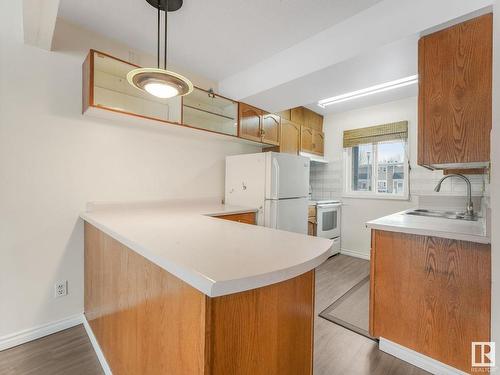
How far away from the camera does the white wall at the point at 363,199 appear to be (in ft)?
10.2

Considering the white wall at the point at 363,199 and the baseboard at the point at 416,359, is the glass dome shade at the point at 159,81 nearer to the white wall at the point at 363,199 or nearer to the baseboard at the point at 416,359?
the baseboard at the point at 416,359

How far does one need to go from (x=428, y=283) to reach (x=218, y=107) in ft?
8.05

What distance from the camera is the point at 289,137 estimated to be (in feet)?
11.1

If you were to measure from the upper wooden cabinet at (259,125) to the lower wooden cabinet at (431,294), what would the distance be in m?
1.75

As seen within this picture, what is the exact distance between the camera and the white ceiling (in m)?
1.63

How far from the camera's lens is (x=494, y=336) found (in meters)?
0.57

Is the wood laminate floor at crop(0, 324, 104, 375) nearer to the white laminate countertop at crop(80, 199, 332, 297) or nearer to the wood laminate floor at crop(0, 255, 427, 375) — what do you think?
the wood laminate floor at crop(0, 255, 427, 375)

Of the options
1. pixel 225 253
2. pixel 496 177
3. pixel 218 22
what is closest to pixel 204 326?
pixel 225 253

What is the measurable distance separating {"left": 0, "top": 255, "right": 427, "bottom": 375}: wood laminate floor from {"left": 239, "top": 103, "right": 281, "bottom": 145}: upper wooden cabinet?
207cm

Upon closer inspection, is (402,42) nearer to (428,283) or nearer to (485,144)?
(485,144)

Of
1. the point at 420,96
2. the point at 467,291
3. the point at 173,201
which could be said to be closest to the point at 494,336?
the point at 467,291

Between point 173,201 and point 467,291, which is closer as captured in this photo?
point 467,291

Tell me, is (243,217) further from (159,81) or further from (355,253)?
(355,253)

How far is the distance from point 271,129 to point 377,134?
167cm
